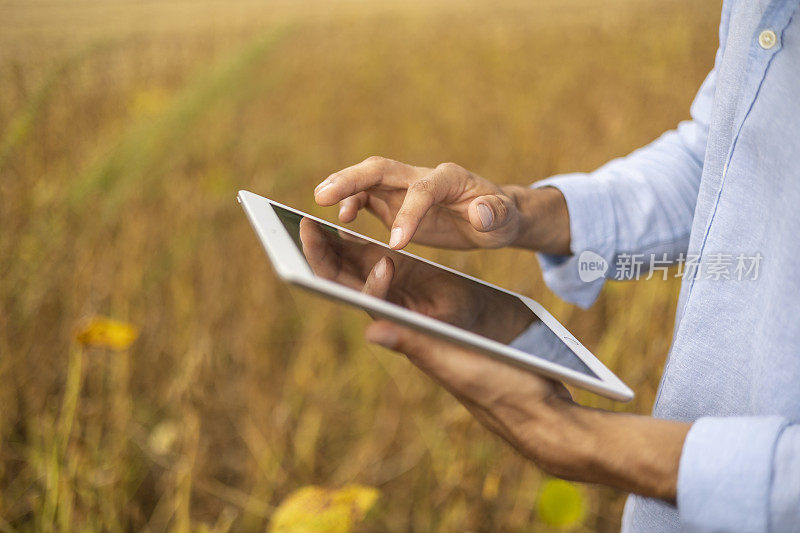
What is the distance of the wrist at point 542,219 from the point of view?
702mm

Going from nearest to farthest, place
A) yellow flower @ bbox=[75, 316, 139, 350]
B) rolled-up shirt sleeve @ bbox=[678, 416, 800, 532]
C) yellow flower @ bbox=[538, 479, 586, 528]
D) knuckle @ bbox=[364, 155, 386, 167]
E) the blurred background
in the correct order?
1. rolled-up shirt sleeve @ bbox=[678, 416, 800, 532]
2. knuckle @ bbox=[364, 155, 386, 167]
3. yellow flower @ bbox=[75, 316, 139, 350]
4. yellow flower @ bbox=[538, 479, 586, 528]
5. the blurred background

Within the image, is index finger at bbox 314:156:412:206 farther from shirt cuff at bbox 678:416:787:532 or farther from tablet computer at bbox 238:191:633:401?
shirt cuff at bbox 678:416:787:532

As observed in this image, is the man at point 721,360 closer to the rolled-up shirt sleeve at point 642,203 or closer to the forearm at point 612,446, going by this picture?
the forearm at point 612,446

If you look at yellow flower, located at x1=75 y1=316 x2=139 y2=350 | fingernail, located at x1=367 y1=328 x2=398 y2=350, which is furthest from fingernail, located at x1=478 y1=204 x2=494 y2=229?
yellow flower, located at x1=75 y1=316 x2=139 y2=350

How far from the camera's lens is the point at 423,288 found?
577 mm

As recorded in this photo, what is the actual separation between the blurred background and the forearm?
12.4 inches

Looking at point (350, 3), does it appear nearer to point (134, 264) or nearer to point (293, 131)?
point (293, 131)

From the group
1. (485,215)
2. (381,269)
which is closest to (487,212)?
(485,215)

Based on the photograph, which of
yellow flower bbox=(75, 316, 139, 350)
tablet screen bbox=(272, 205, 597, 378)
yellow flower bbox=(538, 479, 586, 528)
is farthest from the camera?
yellow flower bbox=(538, 479, 586, 528)

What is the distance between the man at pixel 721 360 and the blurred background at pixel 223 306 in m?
0.33

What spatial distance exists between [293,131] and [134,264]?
0.99m

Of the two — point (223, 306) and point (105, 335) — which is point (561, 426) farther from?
point (223, 306)

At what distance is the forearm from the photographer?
17.8 inches

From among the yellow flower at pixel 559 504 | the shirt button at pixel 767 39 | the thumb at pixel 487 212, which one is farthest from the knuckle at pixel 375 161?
the yellow flower at pixel 559 504
